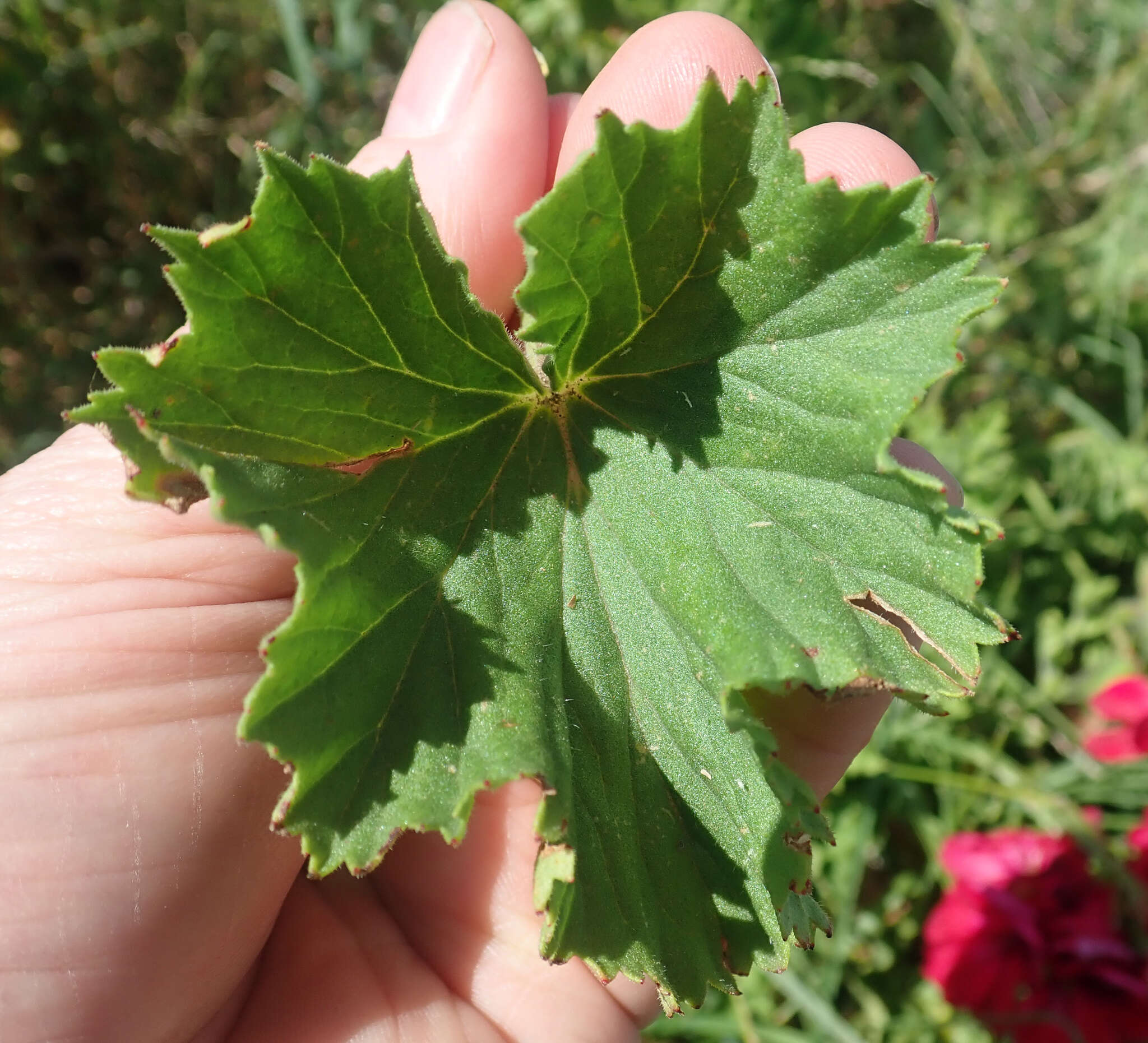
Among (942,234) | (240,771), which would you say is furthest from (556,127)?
(942,234)

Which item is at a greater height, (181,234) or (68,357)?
(181,234)

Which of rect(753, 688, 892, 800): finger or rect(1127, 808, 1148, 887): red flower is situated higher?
rect(753, 688, 892, 800): finger

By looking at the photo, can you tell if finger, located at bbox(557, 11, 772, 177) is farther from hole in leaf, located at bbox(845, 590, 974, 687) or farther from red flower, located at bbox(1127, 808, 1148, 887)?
red flower, located at bbox(1127, 808, 1148, 887)

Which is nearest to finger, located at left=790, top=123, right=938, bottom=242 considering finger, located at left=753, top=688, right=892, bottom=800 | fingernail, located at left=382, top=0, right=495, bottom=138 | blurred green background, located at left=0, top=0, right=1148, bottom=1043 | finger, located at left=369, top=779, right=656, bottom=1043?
fingernail, located at left=382, top=0, right=495, bottom=138

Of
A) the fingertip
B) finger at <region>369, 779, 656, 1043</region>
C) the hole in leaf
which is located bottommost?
finger at <region>369, 779, 656, 1043</region>

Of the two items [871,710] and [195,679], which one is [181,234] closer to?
[195,679]

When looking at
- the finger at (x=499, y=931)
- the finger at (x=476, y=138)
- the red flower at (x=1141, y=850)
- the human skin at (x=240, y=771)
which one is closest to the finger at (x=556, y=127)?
the human skin at (x=240, y=771)

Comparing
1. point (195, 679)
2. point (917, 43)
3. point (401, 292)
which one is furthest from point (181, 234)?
point (917, 43)
